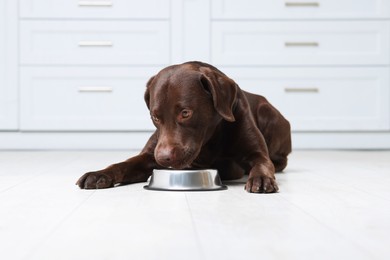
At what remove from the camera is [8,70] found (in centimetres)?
406

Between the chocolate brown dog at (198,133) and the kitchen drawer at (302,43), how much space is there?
6.04ft

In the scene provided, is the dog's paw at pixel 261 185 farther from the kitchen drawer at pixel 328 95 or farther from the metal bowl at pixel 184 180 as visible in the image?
the kitchen drawer at pixel 328 95

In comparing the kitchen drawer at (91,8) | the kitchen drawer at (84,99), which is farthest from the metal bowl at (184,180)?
the kitchen drawer at (91,8)

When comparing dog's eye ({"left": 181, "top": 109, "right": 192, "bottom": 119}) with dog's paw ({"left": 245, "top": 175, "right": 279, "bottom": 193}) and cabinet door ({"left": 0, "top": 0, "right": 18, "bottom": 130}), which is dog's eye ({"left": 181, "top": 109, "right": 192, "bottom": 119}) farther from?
cabinet door ({"left": 0, "top": 0, "right": 18, "bottom": 130})

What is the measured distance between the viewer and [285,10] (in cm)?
405

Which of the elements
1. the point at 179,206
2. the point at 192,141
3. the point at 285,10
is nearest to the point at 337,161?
the point at 285,10

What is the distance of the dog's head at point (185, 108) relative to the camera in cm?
190

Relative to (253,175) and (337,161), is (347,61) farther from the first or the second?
(253,175)

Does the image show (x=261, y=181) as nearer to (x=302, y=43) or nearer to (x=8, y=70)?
(x=302, y=43)

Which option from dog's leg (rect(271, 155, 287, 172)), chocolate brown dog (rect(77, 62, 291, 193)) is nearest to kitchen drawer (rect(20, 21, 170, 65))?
dog's leg (rect(271, 155, 287, 172))

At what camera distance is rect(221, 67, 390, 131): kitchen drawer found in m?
4.09

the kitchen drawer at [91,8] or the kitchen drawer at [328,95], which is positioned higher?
the kitchen drawer at [91,8]

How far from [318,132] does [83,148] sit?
5.06ft

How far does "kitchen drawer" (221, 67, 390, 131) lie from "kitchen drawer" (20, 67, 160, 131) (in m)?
0.71
